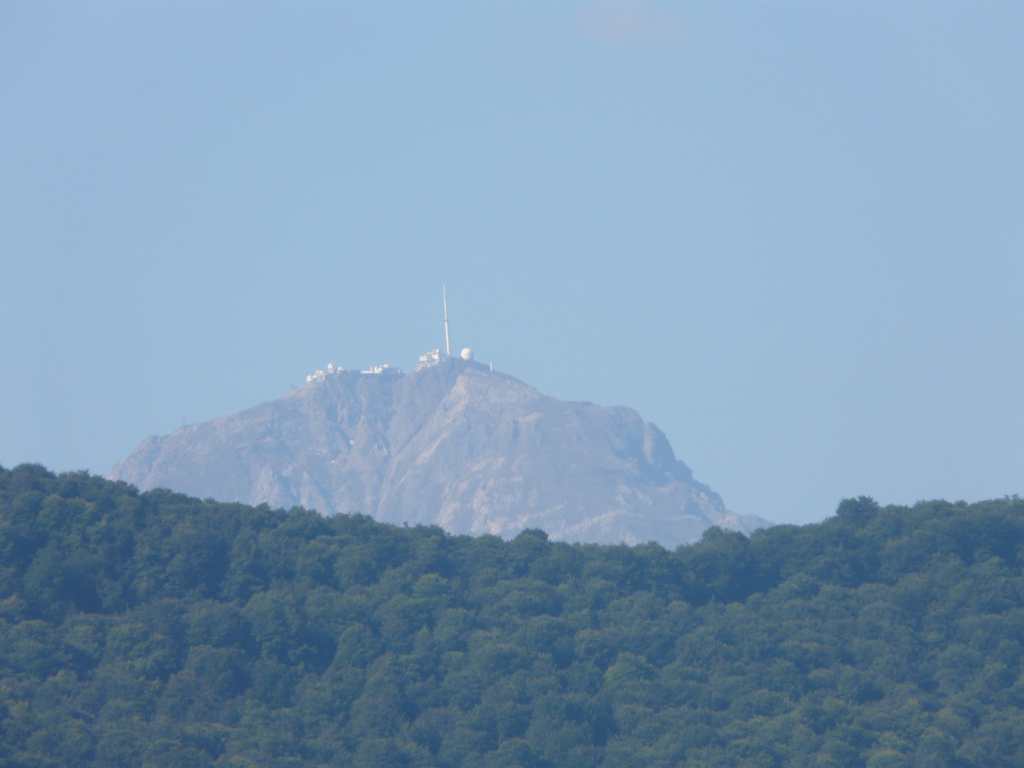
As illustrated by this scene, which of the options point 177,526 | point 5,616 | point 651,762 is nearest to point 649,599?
point 651,762

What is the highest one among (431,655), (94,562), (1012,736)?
(94,562)

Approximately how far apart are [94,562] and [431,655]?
46.5 ft

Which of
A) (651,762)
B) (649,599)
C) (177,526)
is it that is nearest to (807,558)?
(649,599)

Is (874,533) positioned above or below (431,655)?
above

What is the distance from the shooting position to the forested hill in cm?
5966

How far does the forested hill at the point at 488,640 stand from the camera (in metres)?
59.7

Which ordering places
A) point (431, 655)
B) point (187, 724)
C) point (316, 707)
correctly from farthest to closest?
point (431, 655)
point (316, 707)
point (187, 724)

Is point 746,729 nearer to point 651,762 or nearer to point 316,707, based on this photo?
point 651,762

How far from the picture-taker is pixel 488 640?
6750 cm

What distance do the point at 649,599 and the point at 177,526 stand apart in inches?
801

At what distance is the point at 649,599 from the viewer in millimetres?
74375

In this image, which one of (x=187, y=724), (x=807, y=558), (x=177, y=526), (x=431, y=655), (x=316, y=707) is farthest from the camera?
(x=807, y=558)

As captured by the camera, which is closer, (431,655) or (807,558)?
(431,655)

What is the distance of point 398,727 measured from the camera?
61.5 m
